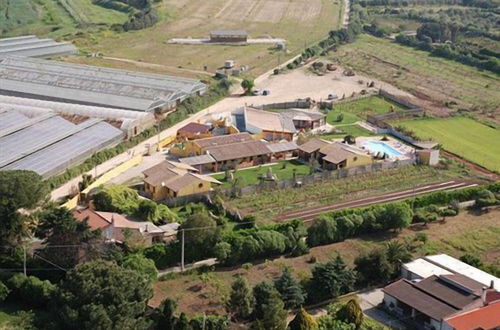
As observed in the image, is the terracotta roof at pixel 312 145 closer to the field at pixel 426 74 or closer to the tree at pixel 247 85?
the tree at pixel 247 85

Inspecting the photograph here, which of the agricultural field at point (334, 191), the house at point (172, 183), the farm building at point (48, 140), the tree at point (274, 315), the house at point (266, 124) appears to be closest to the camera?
the tree at point (274, 315)

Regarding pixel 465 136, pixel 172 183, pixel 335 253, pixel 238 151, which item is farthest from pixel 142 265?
pixel 465 136

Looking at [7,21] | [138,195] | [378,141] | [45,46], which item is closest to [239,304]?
[138,195]

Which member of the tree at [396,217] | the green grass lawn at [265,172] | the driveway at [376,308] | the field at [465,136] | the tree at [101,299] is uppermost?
the tree at [101,299]

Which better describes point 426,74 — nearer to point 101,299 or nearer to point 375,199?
point 375,199

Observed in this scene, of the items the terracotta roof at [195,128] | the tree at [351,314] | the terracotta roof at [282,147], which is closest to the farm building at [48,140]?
the terracotta roof at [195,128]

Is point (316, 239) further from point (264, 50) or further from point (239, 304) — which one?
point (264, 50)
